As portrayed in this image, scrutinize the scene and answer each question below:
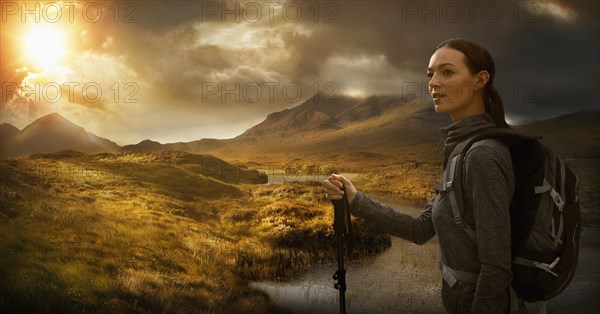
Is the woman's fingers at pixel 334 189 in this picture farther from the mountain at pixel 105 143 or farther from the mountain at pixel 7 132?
the mountain at pixel 7 132

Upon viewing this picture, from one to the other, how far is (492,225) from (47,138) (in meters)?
11.1

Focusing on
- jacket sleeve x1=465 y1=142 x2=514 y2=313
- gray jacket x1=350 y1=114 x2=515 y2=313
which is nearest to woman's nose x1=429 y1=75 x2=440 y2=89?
gray jacket x1=350 y1=114 x2=515 y2=313

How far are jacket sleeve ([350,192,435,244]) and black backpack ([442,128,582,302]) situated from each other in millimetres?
658

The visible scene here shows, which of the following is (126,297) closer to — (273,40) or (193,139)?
(193,139)

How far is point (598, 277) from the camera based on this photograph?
11172 millimetres

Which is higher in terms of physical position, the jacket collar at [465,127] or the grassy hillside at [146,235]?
the jacket collar at [465,127]

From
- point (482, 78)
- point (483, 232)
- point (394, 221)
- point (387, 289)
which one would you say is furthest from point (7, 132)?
point (483, 232)

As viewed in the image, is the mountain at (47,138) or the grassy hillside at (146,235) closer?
the grassy hillside at (146,235)

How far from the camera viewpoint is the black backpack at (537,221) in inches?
79.0

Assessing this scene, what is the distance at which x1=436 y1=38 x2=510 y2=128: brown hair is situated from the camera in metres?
2.35

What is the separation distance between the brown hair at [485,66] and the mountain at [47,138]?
10.1 metres

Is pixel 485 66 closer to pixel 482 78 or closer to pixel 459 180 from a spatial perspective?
pixel 482 78

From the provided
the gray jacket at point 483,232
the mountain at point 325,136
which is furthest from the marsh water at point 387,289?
the gray jacket at point 483,232

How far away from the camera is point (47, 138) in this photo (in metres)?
10.5
